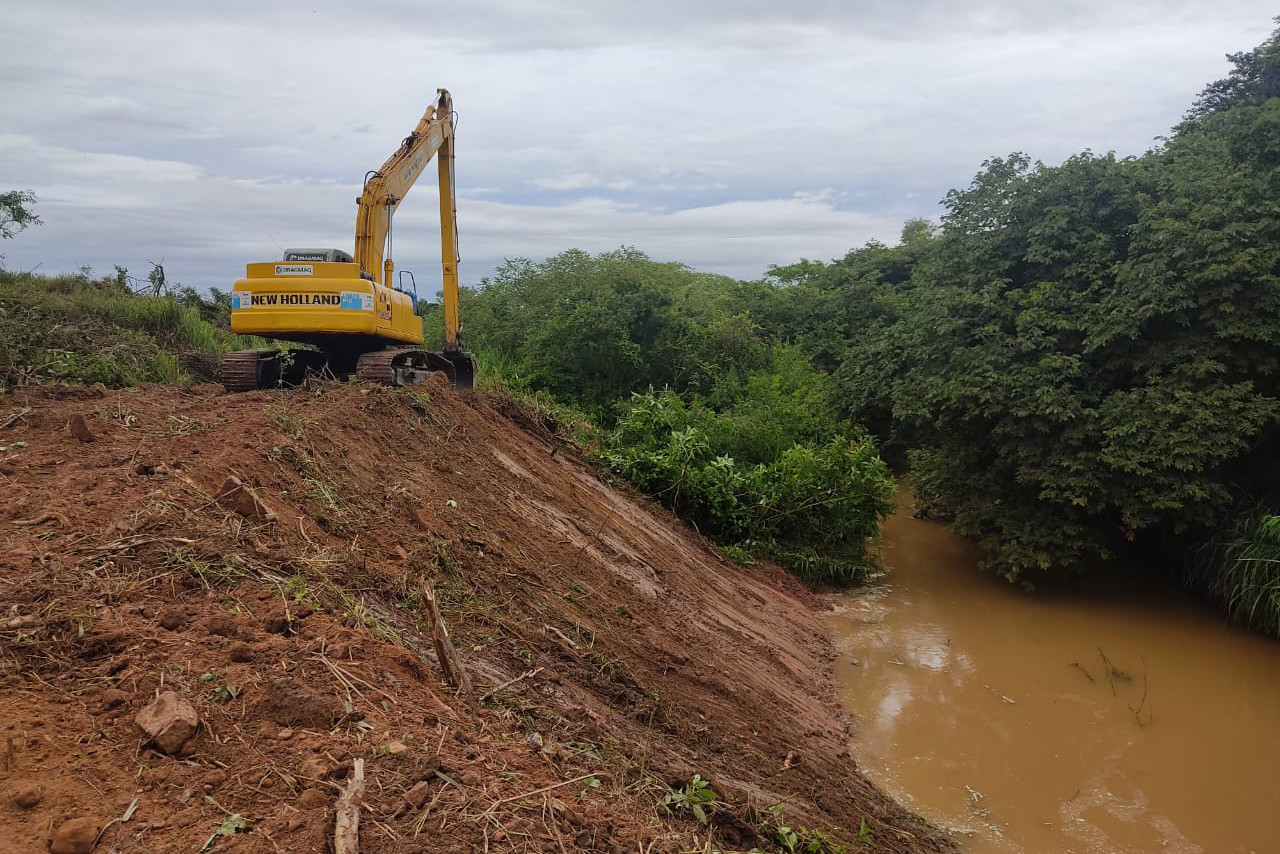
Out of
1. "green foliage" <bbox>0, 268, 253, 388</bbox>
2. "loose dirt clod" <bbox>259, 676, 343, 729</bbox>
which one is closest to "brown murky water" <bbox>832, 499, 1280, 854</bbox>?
"loose dirt clod" <bbox>259, 676, 343, 729</bbox>

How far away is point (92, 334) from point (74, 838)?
39.2 feet

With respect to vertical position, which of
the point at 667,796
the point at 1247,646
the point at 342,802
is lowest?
the point at 1247,646

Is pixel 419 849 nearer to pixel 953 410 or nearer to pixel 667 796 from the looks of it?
pixel 667 796

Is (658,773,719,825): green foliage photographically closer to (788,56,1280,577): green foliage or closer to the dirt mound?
the dirt mound

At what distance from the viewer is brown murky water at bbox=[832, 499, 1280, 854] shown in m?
6.98

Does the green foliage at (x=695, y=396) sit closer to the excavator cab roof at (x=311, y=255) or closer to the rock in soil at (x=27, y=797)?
the excavator cab roof at (x=311, y=255)

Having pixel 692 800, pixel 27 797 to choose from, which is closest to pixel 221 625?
pixel 27 797

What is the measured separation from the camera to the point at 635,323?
1920cm

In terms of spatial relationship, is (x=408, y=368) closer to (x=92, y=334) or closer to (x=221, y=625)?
(x=92, y=334)

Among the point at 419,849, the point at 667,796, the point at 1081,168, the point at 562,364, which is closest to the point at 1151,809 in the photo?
the point at 667,796

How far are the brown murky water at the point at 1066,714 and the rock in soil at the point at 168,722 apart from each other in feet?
18.7

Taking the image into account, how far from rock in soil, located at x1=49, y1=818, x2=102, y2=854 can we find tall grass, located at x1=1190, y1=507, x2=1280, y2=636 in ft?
37.9

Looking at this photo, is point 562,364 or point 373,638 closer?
point 373,638

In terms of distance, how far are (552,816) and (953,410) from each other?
10.5m
